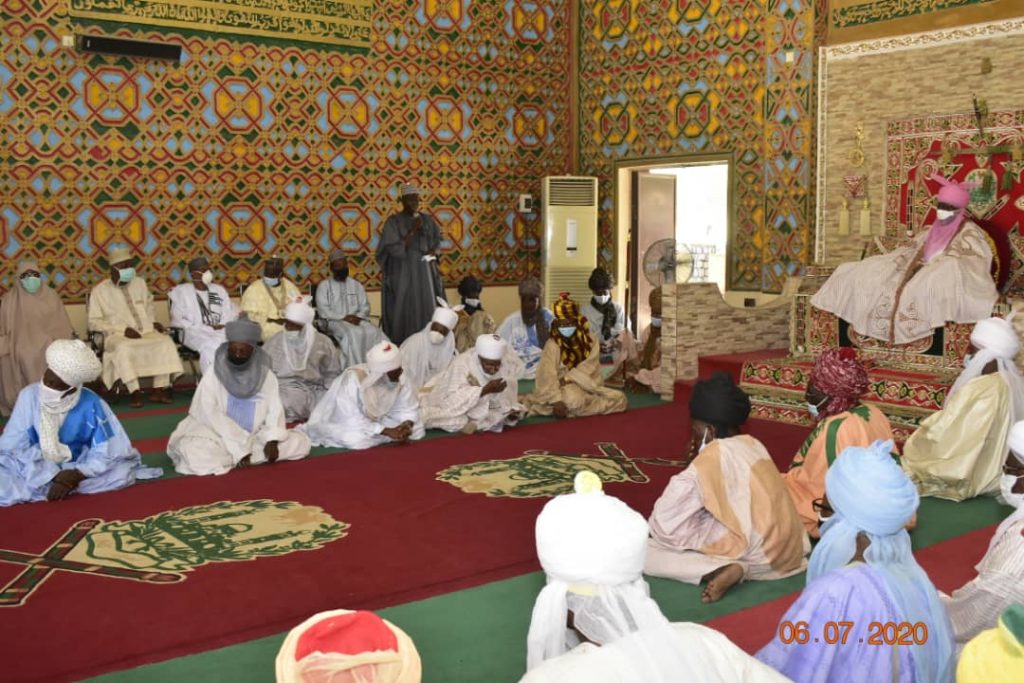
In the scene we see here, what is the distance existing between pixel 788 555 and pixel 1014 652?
2.06 metres

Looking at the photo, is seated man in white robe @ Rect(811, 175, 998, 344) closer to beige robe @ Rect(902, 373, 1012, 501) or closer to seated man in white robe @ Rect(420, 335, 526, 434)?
beige robe @ Rect(902, 373, 1012, 501)

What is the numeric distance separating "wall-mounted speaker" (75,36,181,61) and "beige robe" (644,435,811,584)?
20.7ft

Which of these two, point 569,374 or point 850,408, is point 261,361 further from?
point 850,408

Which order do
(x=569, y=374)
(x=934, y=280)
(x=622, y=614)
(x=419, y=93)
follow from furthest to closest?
(x=419, y=93)
(x=569, y=374)
(x=934, y=280)
(x=622, y=614)

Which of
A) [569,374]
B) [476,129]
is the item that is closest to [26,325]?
[569,374]

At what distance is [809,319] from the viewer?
7.09 metres

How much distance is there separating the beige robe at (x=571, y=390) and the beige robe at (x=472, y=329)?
1.31 metres

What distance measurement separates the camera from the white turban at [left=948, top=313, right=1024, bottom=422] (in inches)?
184

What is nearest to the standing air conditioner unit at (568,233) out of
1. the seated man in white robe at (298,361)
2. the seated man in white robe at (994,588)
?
the seated man in white robe at (298,361)

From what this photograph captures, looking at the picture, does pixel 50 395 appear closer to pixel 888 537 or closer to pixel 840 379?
pixel 840 379

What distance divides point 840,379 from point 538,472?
5.97 ft

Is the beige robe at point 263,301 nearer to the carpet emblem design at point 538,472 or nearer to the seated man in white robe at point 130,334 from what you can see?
the seated man in white robe at point 130,334

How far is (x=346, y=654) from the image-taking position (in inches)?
57.8

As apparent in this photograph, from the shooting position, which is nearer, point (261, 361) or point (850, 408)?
point (850, 408)
